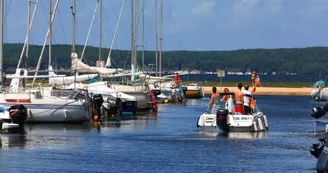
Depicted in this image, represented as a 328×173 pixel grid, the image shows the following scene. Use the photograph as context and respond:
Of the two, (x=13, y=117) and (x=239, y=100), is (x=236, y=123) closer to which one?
(x=239, y=100)

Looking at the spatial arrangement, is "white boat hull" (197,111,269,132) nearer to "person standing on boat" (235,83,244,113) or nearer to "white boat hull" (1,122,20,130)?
"person standing on boat" (235,83,244,113)

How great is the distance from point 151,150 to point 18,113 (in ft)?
35.3

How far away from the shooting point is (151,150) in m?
36.4

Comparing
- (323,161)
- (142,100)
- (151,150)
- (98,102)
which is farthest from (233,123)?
(142,100)

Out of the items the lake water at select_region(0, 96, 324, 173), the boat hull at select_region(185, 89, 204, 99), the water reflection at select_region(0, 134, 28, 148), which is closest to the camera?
the lake water at select_region(0, 96, 324, 173)

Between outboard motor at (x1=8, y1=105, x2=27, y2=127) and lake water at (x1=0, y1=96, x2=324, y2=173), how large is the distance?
559mm

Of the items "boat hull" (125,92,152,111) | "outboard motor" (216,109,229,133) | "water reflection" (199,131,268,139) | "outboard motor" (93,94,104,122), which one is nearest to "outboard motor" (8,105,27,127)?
"water reflection" (199,131,268,139)

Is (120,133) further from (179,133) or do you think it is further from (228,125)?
(228,125)

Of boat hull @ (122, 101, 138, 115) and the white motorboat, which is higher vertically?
the white motorboat

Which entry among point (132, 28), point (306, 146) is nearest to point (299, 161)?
point (306, 146)

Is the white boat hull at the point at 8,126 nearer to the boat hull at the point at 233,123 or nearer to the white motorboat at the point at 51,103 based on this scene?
the white motorboat at the point at 51,103

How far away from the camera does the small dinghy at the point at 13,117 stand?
43381 millimetres

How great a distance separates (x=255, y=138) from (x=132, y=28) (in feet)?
134

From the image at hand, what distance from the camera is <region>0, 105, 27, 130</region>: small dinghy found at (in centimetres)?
4338
